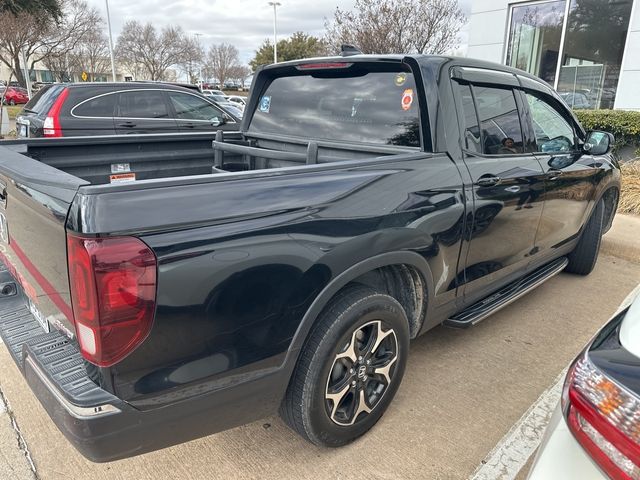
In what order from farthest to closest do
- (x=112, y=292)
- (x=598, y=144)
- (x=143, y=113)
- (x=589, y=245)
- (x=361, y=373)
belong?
(x=143, y=113), (x=589, y=245), (x=598, y=144), (x=361, y=373), (x=112, y=292)

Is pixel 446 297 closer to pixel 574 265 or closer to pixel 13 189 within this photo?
pixel 13 189

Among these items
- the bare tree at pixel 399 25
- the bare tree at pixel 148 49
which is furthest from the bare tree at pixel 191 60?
the bare tree at pixel 399 25

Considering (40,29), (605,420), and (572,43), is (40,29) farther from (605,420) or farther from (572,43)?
(605,420)

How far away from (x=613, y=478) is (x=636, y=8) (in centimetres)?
1103

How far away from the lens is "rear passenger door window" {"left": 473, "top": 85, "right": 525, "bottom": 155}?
10.1 feet

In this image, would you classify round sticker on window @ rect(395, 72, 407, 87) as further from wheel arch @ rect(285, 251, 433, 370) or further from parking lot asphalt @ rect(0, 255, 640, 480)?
parking lot asphalt @ rect(0, 255, 640, 480)

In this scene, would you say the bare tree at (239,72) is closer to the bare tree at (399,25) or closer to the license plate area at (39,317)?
the bare tree at (399,25)

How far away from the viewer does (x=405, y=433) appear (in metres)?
2.56

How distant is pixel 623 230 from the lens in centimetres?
644

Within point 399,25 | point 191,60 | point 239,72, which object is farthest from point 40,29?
point 239,72

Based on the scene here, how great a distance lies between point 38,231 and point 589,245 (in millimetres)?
4648

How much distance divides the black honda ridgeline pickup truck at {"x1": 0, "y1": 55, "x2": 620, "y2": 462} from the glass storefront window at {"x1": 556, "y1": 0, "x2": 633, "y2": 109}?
8.20 meters

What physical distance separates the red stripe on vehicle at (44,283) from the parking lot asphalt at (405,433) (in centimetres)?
92

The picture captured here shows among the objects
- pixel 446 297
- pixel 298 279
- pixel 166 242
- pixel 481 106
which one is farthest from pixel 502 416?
pixel 166 242
